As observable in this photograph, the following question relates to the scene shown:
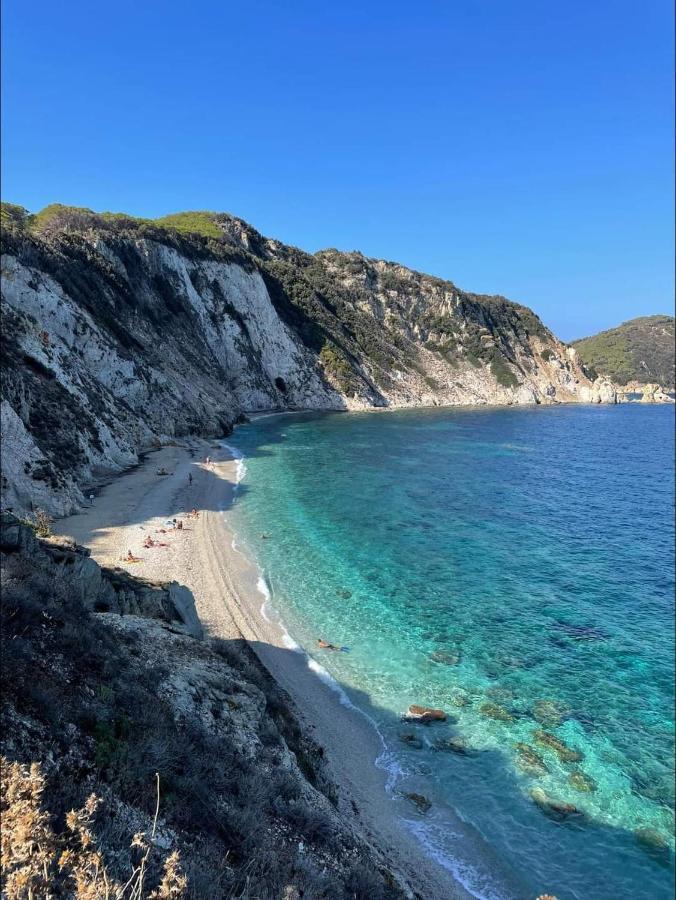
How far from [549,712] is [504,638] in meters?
3.89

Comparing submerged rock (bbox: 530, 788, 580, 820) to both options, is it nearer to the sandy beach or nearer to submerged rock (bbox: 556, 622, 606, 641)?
the sandy beach

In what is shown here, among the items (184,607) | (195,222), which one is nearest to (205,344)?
(195,222)

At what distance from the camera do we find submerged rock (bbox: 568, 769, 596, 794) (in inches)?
508

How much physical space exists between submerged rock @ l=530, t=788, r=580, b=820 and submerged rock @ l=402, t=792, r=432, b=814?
268 centimetres

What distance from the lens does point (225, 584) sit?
22.3 m

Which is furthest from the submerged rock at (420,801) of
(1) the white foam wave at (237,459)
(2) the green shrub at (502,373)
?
(2) the green shrub at (502,373)

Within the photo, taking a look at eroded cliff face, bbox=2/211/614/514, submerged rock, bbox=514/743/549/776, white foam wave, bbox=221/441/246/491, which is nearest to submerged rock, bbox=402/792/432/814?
submerged rock, bbox=514/743/549/776

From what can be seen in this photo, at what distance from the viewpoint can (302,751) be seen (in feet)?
36.0

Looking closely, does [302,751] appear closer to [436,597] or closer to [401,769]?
[401,769]

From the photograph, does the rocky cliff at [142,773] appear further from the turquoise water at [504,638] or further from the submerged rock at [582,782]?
the submerged rock at [582,782]

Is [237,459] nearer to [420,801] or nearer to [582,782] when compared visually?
[420,801]

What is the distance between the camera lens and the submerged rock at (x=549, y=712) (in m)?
15.2

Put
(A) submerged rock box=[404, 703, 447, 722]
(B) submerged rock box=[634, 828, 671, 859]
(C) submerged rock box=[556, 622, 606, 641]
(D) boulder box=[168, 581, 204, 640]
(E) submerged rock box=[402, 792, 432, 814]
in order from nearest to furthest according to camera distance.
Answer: (B) submerged rock box=[634, 828, 671, 859], (E) submerged rock box=[402, 792, 432, 814], (D) boulder box=[168, 581, 204, 640], (A) submerged rock box=[404, 703, 447, 722], (C) submerged rock box=[556, 622, 606, 641]

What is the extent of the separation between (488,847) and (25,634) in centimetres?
1076
